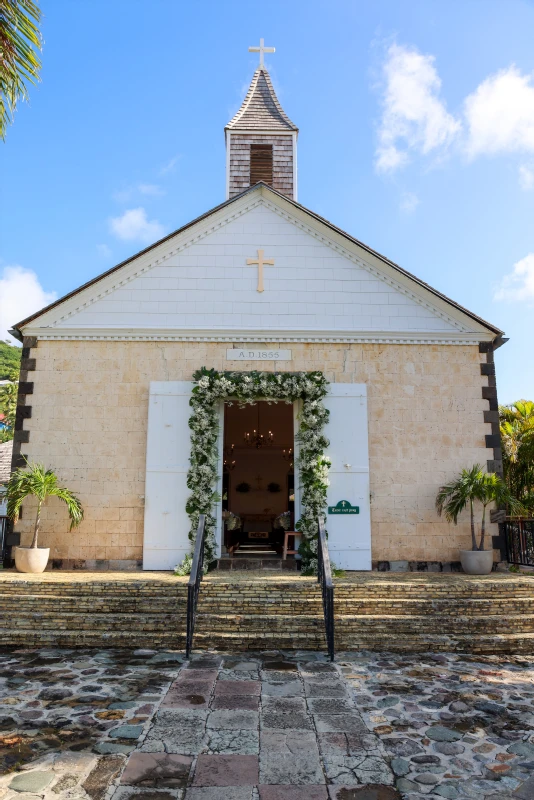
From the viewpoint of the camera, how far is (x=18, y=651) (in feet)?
22.8

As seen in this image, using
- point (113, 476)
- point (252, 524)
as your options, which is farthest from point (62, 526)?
point (252, 524)

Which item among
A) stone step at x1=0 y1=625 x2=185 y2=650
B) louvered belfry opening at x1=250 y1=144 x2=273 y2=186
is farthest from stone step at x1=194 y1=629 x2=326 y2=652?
louvered belfry opening at x1=250 y1=144 x2=273 y2=186

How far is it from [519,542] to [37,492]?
7732 millimetres

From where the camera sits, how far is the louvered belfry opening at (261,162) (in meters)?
14.0

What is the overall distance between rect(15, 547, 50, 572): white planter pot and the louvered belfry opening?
9.40 metres

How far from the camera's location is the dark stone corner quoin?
9992mm

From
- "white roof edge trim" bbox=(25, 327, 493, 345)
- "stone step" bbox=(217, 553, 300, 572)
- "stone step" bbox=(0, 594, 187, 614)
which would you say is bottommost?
"stone step" bbox=(0, 594, 187, 614)

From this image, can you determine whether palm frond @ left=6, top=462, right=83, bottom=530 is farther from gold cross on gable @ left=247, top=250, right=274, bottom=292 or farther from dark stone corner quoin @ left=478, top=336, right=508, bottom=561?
dark stone corner quoin @ left=478, top=336, right=508, bottom=561

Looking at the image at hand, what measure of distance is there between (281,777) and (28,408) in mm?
7971

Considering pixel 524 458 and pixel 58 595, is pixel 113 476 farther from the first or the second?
pixel 524 458

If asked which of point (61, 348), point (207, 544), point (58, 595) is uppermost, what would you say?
point (61, 348)

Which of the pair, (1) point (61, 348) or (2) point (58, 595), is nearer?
(2) point (58, 595)

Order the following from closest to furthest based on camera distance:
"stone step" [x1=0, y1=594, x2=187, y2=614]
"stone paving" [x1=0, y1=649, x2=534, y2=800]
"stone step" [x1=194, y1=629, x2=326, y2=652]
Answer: "stone paving" [x1=0, y1=649, x2=534, y2=800], "stone step" [x1=194, y1=629, x2=326, y2=652], "stone step" [x1=0, y1=594, x2=187, y2=614]

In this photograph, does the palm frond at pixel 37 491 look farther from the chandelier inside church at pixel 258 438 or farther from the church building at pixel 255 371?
the chandelier inside church at pixel 258 438
